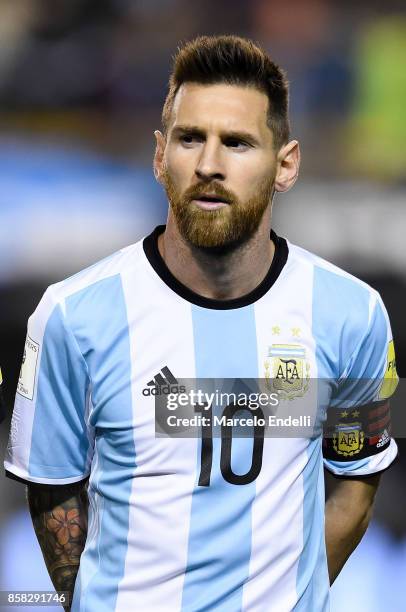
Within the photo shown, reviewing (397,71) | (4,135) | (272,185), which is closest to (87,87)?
(4,135)

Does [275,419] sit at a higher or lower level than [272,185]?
lower

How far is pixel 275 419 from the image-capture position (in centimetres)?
263

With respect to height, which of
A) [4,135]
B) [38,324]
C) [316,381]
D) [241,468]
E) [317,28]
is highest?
[317,28]

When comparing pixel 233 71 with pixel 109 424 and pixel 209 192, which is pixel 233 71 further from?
pixel 109 424

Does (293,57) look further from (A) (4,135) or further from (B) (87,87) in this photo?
(A) (4,135)

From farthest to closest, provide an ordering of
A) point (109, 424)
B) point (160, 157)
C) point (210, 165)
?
point (160, 157)
point (109, 424)
point (210, 165)

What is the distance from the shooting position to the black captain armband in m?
2.86

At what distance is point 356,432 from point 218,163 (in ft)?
2.80

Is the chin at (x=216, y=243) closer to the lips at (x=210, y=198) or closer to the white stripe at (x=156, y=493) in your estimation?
the lips at (x=210, y=198)

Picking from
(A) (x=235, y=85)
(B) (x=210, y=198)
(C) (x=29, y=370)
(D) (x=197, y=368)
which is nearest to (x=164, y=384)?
(D) (x=197, y=368)

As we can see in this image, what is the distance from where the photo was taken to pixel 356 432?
289cm

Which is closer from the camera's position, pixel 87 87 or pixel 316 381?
pixel 316 381

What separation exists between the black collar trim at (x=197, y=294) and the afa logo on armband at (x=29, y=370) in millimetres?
338

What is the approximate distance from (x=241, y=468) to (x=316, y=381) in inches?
11.5
